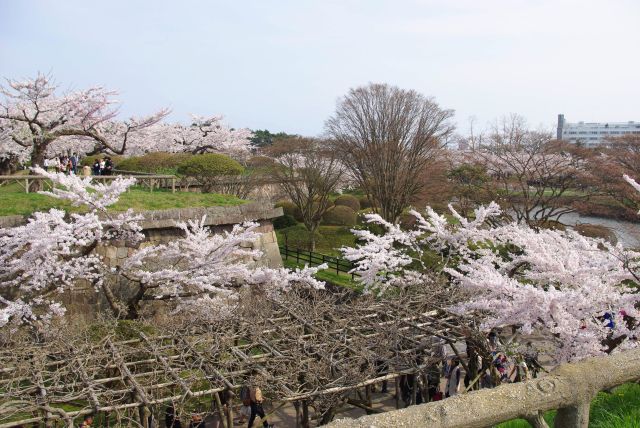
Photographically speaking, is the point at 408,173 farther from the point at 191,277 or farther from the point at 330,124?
the point at 191,277

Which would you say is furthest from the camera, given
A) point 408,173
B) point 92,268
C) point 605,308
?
point 408,173

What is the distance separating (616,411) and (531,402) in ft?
5.16

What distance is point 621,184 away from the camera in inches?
685

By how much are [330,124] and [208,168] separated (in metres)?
9.37

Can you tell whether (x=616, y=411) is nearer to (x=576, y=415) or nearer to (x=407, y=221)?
(x=576, y=415)

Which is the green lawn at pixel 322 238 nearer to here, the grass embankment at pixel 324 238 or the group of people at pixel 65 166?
the grass embankment at pixel 324 238

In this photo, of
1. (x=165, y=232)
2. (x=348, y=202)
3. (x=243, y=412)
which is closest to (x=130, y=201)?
(x=165, y=232)

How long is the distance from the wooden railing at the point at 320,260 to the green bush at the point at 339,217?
13.4ft

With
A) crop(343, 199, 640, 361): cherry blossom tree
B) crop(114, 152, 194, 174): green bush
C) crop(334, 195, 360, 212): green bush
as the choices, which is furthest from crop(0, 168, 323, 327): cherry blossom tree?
crop(334, 195, 360, 212): green bush

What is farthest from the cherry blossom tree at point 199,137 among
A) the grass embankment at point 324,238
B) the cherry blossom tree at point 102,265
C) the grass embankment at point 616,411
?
the grass embankment at point 616,411

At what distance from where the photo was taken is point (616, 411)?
379 cm

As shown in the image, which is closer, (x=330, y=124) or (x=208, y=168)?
(x=208, y=168)

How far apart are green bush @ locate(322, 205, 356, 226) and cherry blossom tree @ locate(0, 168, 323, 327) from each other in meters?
16.0

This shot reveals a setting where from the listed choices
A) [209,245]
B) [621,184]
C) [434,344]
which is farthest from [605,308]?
[621,184]
